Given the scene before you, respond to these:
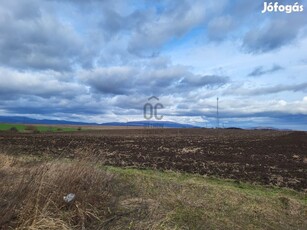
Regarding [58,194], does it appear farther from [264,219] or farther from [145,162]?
[145,162]

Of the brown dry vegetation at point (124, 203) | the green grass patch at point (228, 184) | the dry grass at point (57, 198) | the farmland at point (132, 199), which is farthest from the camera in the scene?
the green grass patch at point (228, 184)

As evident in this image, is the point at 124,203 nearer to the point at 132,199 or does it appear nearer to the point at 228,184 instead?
the point at 132,199

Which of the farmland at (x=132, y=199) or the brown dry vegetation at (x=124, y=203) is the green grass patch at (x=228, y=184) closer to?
the farmland at (x=132, y=199)

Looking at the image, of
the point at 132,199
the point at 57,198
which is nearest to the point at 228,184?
the point at 132,199

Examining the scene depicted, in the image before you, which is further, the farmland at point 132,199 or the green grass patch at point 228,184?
the green grass patch at point 228,184

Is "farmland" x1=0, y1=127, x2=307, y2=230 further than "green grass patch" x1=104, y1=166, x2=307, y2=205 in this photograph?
No

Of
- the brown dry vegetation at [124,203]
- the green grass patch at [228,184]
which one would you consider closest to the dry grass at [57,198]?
the brown dry vegetation at [124,203]

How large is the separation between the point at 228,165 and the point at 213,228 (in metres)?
11.8

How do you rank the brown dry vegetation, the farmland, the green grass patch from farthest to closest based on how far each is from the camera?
the green grass patch < the farmland < the brown dry vegetation

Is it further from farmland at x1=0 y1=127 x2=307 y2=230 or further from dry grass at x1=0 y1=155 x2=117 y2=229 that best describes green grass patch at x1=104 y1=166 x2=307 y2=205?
dry grass at x1=0 y1=155 x2=117 y2=229

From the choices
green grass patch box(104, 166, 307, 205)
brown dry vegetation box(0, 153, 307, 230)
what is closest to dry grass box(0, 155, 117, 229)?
brown dry vegetation box(0, 153, 307, 230)

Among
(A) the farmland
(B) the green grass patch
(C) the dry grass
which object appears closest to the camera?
(C) the dry grass

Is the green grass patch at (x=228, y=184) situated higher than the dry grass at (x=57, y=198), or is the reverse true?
the dry grass at (x=57, y=198)

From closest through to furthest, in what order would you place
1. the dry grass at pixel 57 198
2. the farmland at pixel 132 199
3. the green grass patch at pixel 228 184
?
the dry grass at pixel 57 198 < the farmland at pixel 132 199 < the green grass patch at pixel 228 184
